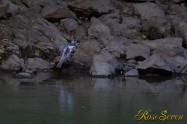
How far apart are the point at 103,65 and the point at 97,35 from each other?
13.7 ft

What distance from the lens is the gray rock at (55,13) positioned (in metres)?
23.0

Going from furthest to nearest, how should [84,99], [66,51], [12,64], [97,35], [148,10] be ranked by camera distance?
[148,10] < [97,35] < [66,51] < [12,64] < [84,99]

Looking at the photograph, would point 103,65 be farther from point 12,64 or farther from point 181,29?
point 181,29

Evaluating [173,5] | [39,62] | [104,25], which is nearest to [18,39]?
[39,62]

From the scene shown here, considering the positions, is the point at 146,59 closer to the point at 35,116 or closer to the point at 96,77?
the point at 96,77

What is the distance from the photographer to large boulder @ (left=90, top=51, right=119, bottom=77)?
18.2 metres

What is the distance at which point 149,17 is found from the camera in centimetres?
2458

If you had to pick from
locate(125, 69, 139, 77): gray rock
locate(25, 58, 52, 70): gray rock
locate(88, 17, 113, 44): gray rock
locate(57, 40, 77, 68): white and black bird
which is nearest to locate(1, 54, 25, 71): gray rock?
locate(25, 58, 52, 70): gray rock

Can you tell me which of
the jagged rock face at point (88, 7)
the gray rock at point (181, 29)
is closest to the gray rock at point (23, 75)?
the jagged rock face at point (88, 7)

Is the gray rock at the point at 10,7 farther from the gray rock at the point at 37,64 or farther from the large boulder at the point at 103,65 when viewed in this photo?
the large boulder at the point at 103,65

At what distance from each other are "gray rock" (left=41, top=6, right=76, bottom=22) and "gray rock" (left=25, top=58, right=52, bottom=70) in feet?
12.0

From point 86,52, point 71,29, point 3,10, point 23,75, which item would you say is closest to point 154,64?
point 86,52

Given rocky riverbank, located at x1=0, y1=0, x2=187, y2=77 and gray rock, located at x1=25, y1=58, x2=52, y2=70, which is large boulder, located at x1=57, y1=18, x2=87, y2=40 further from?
gray rock, located at x1=25, y1=58, x2=52, y2=70

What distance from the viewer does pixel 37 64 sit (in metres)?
19.4
